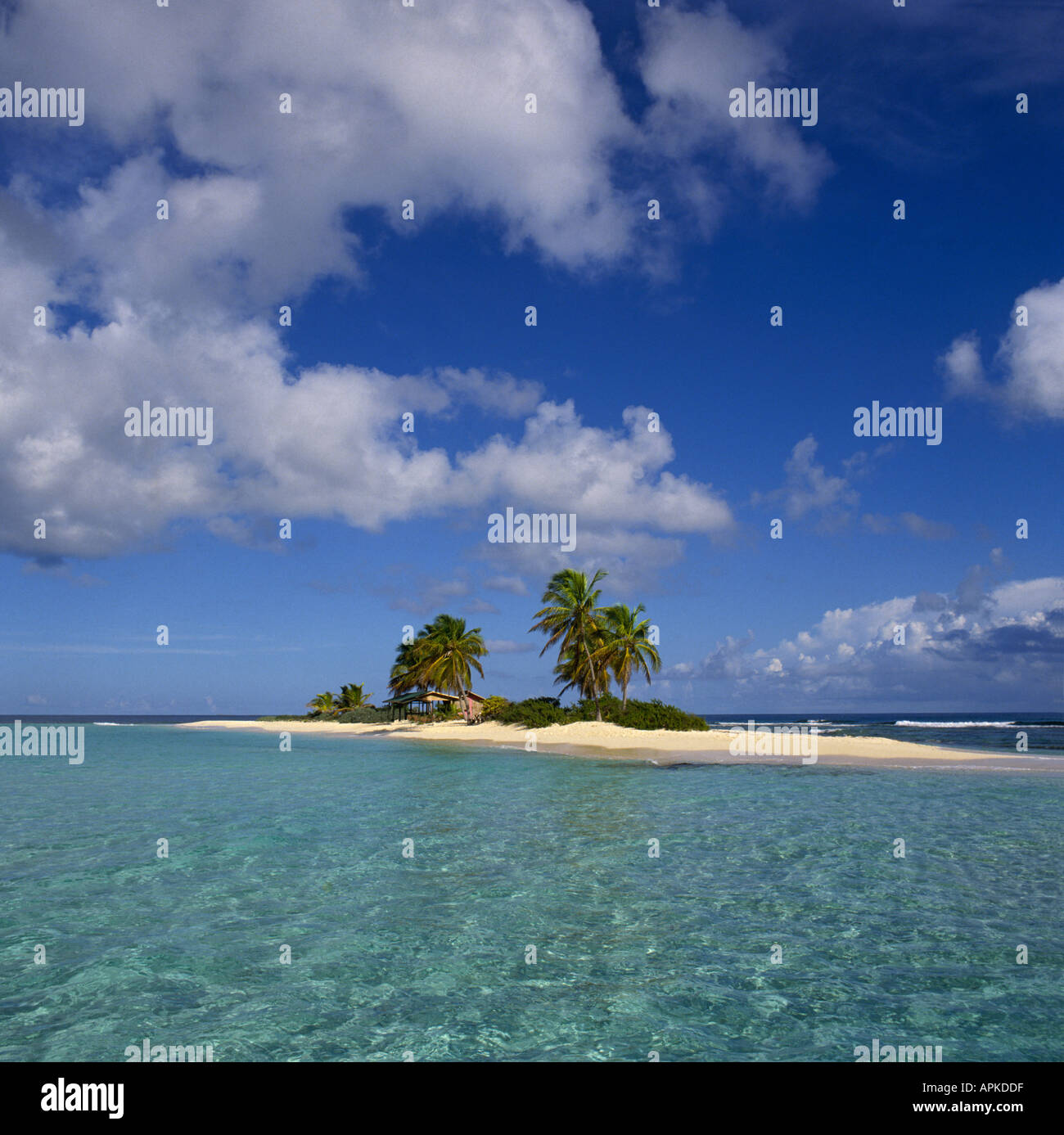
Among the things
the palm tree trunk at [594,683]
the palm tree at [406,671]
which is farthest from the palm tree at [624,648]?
the palm tree at [406,671]

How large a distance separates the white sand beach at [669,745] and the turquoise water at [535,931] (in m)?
15.6

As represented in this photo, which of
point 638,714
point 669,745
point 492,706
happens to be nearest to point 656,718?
point 638,714

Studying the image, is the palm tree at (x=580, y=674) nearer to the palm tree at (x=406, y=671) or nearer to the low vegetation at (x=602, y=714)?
the low vegetation at (x=602, y=714)

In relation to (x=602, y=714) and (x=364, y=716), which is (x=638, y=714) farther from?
(x=364, y=716)

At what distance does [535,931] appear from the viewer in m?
9.21

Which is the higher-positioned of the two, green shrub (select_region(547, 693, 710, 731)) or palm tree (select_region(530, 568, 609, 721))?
palm tree (select_region(530, 568, 609, 721))

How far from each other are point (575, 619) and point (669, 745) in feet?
51.0

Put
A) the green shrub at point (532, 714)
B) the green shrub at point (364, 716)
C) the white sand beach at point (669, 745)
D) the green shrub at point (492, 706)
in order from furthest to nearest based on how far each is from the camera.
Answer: the green shrub at point (364, 716) → the green shrub at point (492, 706) → the green shrub at point (532, 714) → the white sand beach at point (669, 745)

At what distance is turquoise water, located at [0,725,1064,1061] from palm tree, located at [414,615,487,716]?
157 ft

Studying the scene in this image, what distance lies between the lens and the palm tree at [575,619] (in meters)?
56.1

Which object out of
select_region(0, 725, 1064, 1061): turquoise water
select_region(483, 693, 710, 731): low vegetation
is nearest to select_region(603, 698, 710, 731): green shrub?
select_region(483, 693, 710, 731): low vegetation

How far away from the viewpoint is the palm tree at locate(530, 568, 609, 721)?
184ft

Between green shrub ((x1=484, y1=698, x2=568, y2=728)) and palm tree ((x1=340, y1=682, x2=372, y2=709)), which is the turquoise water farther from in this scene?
palm tree ((x1=340, y1=682, x2=372, y2=709))

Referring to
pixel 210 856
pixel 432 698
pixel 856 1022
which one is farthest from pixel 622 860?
pixel 432 698
